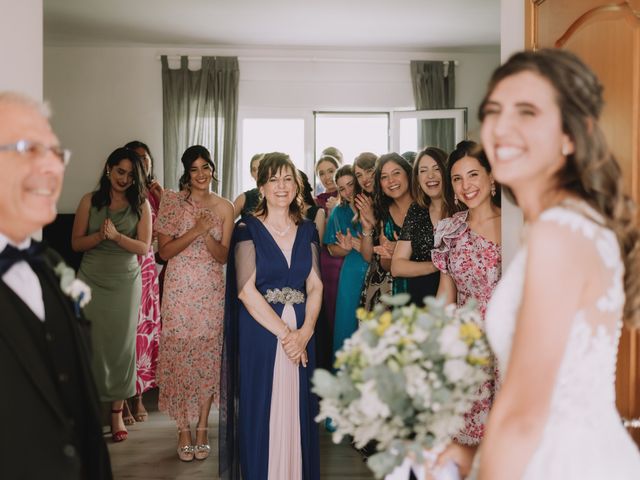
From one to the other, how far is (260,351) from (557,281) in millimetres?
2286

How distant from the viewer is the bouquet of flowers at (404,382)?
1.29 m

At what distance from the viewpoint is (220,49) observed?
7.34m

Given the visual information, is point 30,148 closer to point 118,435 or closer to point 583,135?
point 583,135

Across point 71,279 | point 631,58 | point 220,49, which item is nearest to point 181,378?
point 71,279

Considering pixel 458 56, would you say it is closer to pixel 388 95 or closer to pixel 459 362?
pixel 388 95

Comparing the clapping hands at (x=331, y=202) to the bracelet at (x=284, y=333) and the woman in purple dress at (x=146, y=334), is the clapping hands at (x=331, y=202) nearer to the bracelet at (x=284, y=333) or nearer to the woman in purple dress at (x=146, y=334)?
the woman in purple dress at (x=146, y=334)

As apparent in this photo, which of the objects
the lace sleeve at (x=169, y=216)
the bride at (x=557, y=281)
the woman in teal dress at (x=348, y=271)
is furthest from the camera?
the woman in teal dress at (x=348, y=271)

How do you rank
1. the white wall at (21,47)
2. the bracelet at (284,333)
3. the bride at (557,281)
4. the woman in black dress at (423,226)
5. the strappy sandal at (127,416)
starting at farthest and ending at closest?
the strappy sandal at (127,416) → the woman in black dress at (423,226) → the bracelet at (284,333) → the white wall at (21,47) → the bride at (557,281)

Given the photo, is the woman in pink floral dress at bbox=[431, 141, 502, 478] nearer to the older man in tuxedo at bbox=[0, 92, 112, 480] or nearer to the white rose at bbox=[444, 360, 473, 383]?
the white rose at bbox=[444, 360, 473, 383]

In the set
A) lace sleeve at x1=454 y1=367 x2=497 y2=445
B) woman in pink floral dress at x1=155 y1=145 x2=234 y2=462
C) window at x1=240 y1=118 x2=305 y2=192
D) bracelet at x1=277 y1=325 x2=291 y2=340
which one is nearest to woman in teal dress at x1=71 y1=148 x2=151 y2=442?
woman in pink floral dress at x1=155 y1=145 x2=234 y2=462

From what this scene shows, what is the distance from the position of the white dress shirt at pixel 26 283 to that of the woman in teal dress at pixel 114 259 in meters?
2.99

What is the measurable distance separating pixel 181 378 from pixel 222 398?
63cm

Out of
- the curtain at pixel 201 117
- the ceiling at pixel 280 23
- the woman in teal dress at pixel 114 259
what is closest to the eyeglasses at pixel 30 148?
the woman in teal dress at pixel 114 259

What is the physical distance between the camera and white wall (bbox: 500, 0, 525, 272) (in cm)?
248
